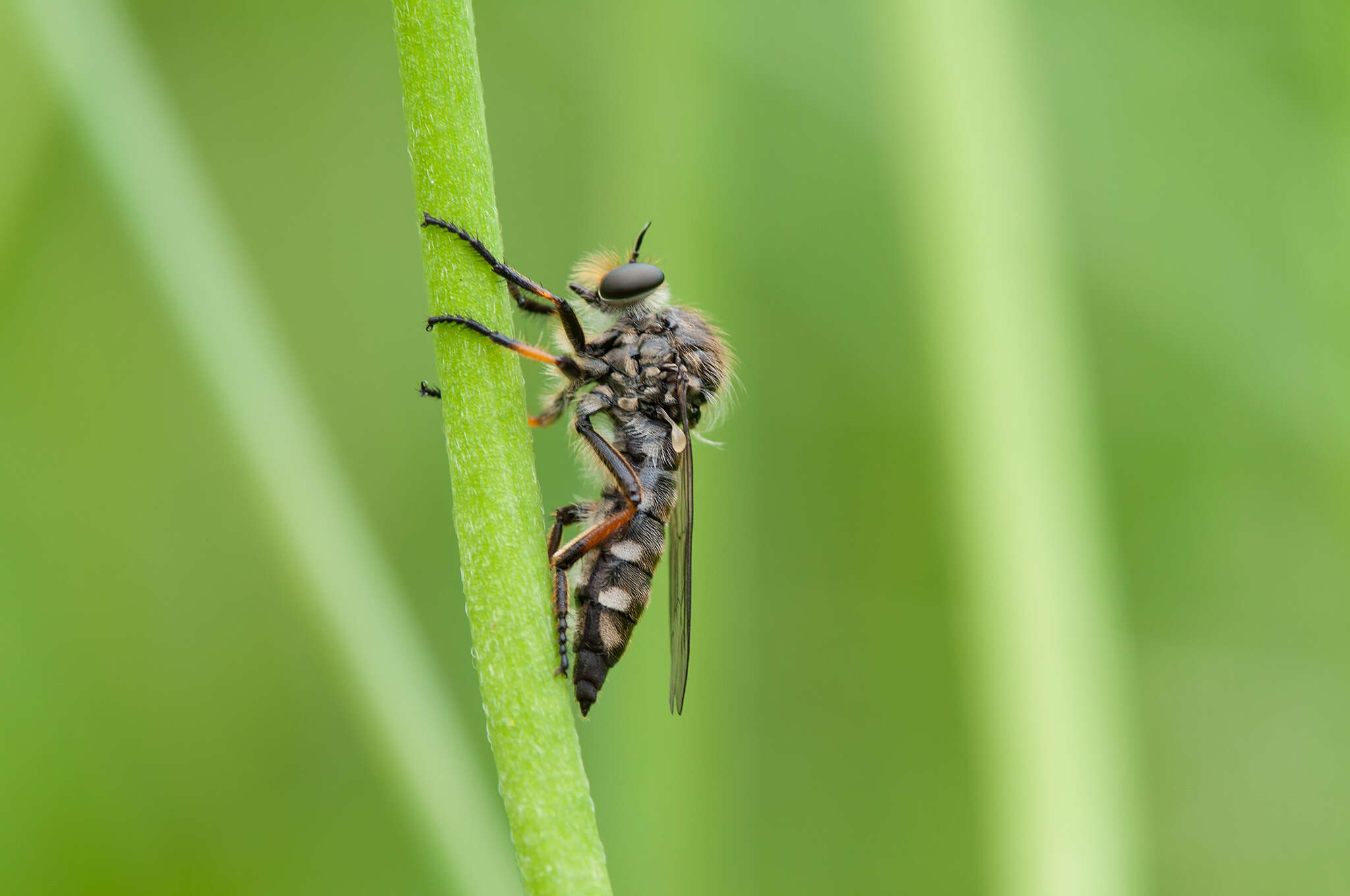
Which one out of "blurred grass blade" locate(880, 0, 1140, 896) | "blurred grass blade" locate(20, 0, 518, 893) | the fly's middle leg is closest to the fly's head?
the fly's middle leg

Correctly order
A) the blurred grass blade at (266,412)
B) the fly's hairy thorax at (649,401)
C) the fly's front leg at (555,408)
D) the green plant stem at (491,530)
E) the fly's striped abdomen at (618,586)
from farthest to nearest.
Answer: the fly's front leg at (555,408) → the fly's hairy thorax at (649,401) → the fly's striped abdomen at (618,586) → the blurred grass blade at (266,412) → the green plant stem at (491,530)

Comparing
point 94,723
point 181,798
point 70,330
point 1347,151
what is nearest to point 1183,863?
point 1347,151

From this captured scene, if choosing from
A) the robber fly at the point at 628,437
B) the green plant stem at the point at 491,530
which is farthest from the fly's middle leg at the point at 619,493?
the green plant stem at the point at 491,530

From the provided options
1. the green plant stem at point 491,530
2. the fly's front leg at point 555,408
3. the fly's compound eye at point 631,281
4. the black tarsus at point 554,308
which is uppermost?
the fly's compound eye at point 631,281

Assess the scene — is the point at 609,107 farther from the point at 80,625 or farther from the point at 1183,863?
the point at 1183,863

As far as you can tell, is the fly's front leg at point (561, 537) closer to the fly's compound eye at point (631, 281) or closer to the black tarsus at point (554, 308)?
the black tarsus at point (554, 308)

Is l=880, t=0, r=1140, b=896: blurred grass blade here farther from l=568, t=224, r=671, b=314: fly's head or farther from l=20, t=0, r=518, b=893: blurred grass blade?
l=20, t=0, r=518, b=893: blurred grass blade

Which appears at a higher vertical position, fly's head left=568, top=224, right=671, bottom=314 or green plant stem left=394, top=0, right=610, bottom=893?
fly's head left=568, top=224, right=671, bottom=314
